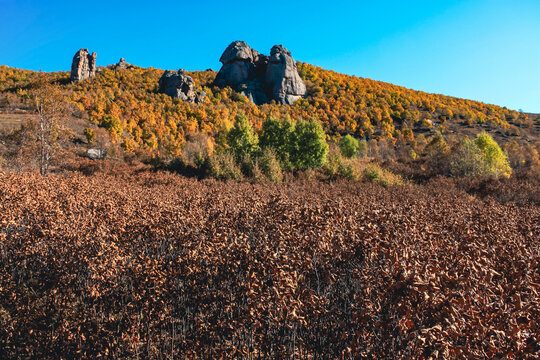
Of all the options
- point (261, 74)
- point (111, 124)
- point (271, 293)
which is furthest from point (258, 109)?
point (271, 293)

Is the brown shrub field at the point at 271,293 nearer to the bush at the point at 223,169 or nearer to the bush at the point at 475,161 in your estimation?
the bush at the point at 223,169

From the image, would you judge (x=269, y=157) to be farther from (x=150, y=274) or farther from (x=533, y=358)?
(x=533, y=358)

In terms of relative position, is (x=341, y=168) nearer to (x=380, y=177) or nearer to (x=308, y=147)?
(x=380, y=177)

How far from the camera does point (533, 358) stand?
6.15 feet

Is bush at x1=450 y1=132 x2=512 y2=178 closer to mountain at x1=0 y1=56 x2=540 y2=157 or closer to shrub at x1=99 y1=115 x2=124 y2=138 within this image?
mountain at x1=0 y1=56 x2=540 y2=157

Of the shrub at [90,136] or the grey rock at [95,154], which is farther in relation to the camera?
the shrub at [90,136]

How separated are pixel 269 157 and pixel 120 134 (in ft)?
123

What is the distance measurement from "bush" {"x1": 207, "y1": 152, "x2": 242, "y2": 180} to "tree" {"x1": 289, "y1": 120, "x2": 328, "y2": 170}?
26.0 feet

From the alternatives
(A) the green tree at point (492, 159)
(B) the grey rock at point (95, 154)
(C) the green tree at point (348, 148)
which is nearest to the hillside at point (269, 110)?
(B) the grey rock at point (95, 154)

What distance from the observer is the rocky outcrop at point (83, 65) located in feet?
274

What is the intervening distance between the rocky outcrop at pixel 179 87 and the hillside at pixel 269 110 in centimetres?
301

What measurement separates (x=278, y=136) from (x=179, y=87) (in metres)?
63.4

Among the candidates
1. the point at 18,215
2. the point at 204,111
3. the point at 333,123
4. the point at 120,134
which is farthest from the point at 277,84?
the point at 18,215

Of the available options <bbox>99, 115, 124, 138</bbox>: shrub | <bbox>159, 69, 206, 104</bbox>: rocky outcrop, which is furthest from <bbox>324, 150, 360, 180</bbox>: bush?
<bbox>159, 69, 206, 104</bbox>: rocky outcrop
